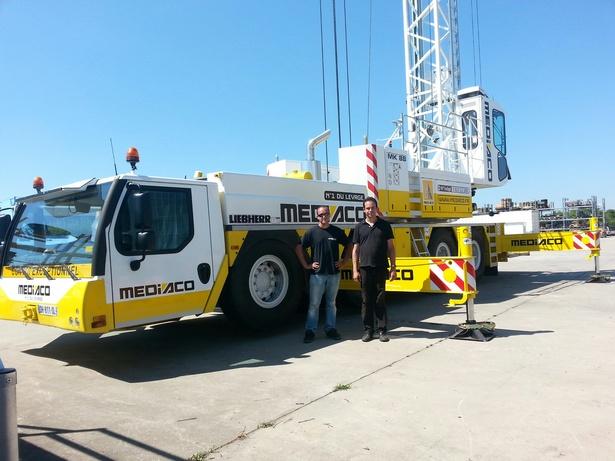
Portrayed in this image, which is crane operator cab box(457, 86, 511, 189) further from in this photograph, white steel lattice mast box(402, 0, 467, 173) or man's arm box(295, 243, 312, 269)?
man's arm box(295, 243, 312, 269)

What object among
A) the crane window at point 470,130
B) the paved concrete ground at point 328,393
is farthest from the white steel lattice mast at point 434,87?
the paved concrete ground at point 328,393

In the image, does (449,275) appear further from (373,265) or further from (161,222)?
(161,222)

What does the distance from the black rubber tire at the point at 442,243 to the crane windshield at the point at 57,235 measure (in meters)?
6.77

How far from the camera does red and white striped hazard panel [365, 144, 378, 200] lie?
340 inches

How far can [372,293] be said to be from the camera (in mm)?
6230

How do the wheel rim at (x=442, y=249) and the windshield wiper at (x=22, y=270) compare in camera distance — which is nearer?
the windshield wiper at (x=22, y=270)

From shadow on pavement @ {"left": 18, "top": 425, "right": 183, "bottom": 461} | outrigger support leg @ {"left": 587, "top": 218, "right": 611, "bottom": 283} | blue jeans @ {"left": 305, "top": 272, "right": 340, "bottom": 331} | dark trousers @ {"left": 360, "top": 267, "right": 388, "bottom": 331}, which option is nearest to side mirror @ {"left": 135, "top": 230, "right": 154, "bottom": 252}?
shadow on pavement @ {"left": 18, "top": 425, "right": 183, "bottom": 461}

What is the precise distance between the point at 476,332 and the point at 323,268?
203 cm

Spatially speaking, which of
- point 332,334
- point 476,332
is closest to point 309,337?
point 332,334

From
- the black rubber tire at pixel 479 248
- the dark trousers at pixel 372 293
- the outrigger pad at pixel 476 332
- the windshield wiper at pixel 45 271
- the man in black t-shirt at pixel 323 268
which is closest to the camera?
the windshield wiper at pixel 45 271

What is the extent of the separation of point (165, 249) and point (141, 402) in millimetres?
1878

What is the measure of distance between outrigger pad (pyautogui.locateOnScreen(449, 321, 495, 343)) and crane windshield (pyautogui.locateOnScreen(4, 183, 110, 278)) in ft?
14.2

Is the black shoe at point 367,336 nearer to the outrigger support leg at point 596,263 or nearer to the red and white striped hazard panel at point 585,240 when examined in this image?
the outrigger support leg at point 596,263

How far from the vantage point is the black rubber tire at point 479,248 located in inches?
464
